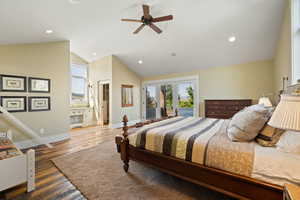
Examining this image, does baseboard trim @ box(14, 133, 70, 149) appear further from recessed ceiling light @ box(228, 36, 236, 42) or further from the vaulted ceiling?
recessed ceiling light @ box(228, 36, 236, 42)

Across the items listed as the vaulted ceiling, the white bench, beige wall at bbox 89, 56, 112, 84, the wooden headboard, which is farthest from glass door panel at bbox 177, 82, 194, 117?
the white bench

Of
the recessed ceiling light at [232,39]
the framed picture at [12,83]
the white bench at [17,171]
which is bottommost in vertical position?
the white bench at [17,171]

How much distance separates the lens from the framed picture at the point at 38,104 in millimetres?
3459

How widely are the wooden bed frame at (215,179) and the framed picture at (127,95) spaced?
13.5 feet

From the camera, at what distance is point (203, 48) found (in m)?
4.36

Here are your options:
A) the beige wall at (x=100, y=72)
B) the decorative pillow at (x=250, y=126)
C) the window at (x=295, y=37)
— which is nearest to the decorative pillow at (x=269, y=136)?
the decorative pillow at (x=250, y=126)

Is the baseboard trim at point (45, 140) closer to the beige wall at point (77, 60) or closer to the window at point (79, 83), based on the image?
the window at point (79, 83)

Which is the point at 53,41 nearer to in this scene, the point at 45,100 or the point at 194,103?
the point at 45,100

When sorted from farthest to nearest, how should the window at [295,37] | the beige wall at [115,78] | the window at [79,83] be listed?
the window at [79,83] → the beige wall at [115,78] → the window at [295,37]

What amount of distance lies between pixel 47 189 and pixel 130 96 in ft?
15.6

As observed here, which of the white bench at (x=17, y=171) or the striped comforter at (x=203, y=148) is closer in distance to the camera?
the striped comforter at (x=203, y=148)

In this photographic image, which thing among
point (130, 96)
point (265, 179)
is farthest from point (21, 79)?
point (265, 179)

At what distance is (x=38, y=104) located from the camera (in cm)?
358

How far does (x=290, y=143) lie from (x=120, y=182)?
6.71ft
